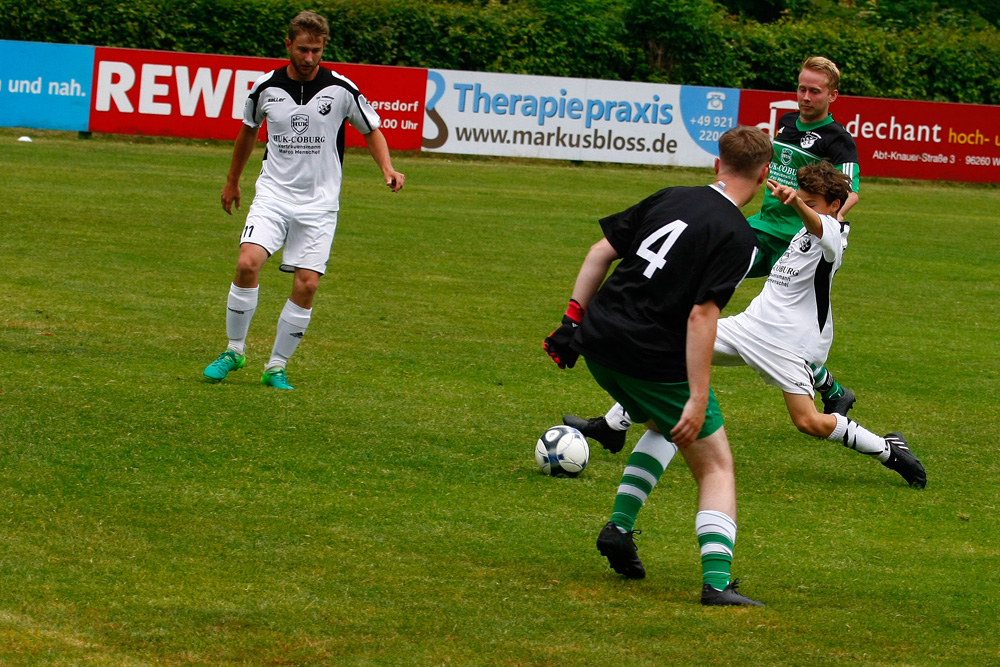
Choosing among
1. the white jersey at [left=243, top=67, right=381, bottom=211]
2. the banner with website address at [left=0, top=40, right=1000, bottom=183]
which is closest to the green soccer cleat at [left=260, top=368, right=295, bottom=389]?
the white jersey at [left=243, top=67, right=381, bottom=211]

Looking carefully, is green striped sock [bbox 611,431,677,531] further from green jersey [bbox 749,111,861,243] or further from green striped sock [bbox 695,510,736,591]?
green jersey [bbox 749,111,861,243]

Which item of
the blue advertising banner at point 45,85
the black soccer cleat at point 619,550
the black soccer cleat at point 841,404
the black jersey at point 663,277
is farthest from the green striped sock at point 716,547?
Result: the blue advertising banner at point 45,85

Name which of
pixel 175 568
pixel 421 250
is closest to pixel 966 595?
pixel 175 568

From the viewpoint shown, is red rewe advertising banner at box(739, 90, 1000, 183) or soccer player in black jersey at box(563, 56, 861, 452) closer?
soccer player in black jersey at box(563, 56, 861, 452)

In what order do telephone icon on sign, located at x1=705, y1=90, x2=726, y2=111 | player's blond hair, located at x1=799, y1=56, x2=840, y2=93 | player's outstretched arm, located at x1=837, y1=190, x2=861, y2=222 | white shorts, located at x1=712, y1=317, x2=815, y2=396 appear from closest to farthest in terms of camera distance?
white shorts, located at x1=712, y1=317, x2=815, y2=396 < player's outstretched arm, located at x1=837, y1=190, x2=861, y2=222 < player's blond hair, located at x1=799, y1=56, x2=840, y2=93 < telephone icon on sign, located at x1=705, y1=90, x2=726, y2=111

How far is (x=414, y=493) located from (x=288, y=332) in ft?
7.82

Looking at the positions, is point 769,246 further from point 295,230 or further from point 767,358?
point 295,230

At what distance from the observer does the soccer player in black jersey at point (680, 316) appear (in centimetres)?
475

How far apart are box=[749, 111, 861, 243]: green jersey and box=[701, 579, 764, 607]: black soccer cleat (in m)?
3.71

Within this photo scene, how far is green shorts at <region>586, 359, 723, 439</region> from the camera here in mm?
4926

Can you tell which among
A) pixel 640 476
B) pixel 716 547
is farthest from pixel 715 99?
pixel 716 547

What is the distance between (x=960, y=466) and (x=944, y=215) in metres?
16.0

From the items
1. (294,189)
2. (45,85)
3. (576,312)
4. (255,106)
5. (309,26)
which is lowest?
(576,312)

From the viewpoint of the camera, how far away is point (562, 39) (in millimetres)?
32000
